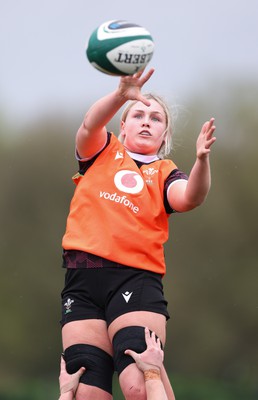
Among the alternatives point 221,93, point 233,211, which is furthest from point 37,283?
point 221,93

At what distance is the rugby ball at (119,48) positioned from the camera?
3990 millimetres

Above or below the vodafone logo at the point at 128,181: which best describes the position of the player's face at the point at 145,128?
above

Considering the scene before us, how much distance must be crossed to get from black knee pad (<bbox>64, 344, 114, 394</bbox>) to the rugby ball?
1431 millimetres

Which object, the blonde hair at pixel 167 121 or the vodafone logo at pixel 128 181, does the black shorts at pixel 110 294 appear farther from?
the blonde hair at pixel 167 121

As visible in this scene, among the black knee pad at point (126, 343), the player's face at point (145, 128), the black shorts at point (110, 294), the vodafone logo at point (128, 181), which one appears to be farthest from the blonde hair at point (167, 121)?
the black knee pad at point (126, 343)

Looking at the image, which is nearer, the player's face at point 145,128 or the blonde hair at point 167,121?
the player's face at point 145,128

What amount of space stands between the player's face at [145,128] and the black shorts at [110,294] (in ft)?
2.57

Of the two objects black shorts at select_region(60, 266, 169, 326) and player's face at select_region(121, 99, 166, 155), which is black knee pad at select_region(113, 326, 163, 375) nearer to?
black shorts at select_region(60, 266, 169, 326)

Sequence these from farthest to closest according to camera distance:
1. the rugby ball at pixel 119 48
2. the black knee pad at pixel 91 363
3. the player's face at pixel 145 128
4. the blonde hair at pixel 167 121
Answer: the blonde hair at pixel 167 121 < the player's face at pixel 145 128 < the black knee pad at pixel 91 363 < the rugby ball at pixel 119 48

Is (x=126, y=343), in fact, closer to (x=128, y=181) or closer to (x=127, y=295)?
(x=127, y=295)

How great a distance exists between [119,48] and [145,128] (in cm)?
79

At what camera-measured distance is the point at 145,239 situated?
14.2 ft

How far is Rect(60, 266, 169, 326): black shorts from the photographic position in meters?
4.21

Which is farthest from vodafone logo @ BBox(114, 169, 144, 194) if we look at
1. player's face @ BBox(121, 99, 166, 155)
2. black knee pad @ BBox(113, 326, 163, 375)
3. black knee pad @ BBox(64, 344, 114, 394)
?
black knee pad @ BBox(64, 344, 114, 394)
